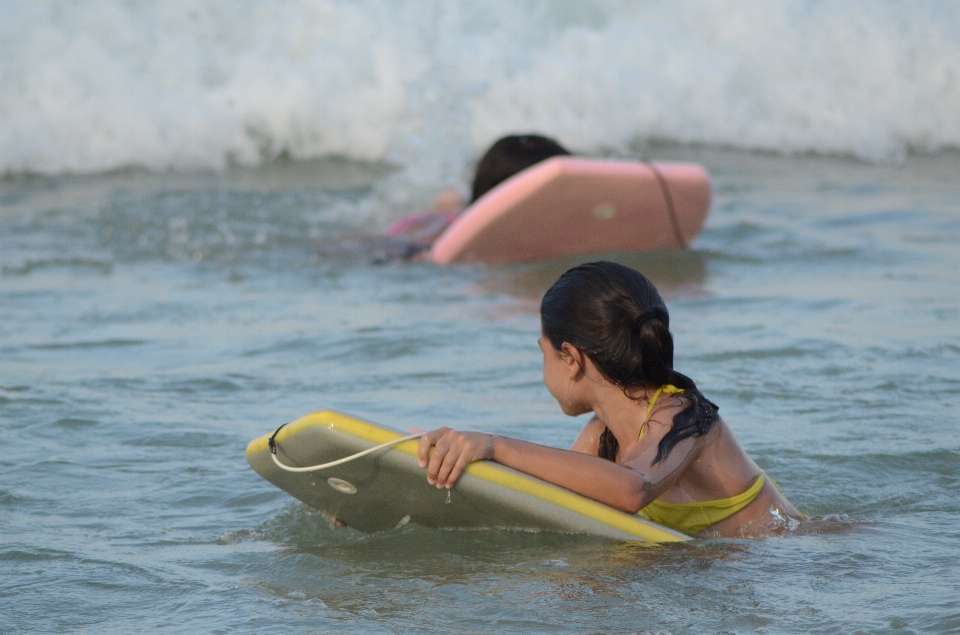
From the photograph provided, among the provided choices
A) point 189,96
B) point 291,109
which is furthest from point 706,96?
point 189,96

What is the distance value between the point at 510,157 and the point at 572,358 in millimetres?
4464

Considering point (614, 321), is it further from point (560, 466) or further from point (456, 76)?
point (456, 76)

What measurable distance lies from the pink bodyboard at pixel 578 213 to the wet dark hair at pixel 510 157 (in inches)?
9.9

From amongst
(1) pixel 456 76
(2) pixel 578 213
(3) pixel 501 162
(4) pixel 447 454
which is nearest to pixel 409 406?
(4) pixel 447 454

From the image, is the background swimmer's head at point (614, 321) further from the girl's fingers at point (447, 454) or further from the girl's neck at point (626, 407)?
the girl's fingers at point (447, 454)

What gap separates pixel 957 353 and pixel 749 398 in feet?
3.52

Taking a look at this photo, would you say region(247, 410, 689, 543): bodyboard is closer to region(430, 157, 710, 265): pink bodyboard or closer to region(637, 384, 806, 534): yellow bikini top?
region(637, 384, 806, 534): yellow bikini top

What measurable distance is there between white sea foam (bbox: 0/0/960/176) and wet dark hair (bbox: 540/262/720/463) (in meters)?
7.98

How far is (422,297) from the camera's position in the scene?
20.6 feet

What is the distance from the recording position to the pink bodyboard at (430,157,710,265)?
21.8ft

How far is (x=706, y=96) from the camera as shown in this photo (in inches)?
501

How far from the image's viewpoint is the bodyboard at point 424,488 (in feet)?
9.05

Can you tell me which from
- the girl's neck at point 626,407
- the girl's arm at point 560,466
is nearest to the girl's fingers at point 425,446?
the girl's arm at point 560,466

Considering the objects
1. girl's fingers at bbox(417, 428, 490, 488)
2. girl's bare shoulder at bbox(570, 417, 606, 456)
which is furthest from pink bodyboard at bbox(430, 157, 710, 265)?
girl's fingers at bbox(417, 428, 490, 488)
